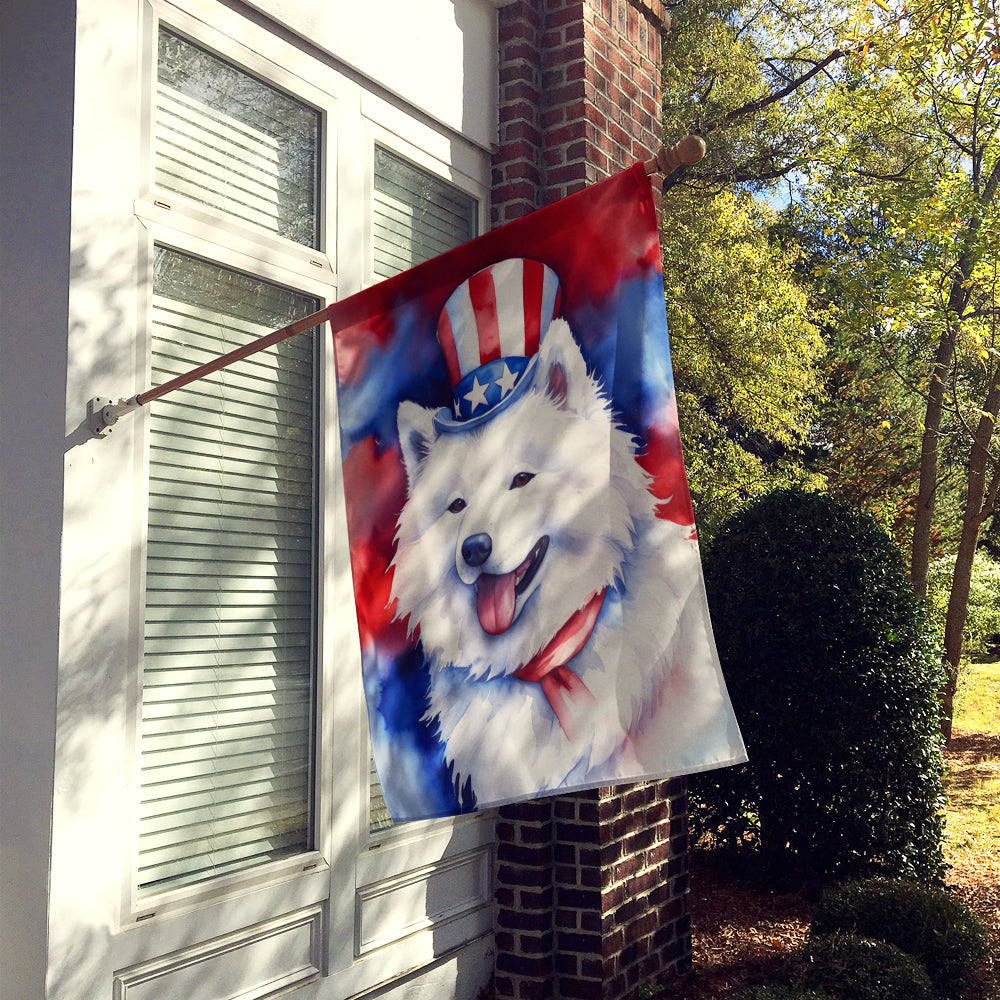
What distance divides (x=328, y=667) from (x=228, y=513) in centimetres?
70

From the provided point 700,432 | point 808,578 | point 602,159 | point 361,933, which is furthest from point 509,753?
point 700,432

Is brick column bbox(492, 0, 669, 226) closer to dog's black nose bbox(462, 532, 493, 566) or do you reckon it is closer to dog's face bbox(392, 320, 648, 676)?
dog's face bbox(392, 320, 648, 676)

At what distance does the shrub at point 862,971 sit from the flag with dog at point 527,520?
245cm

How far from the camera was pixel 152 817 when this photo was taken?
9.83 feet

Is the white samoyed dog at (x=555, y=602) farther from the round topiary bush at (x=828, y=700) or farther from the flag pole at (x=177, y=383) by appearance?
the round topiary bush at (x=828, y=700)

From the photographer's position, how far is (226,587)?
3307 mm

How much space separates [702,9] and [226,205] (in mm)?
10432

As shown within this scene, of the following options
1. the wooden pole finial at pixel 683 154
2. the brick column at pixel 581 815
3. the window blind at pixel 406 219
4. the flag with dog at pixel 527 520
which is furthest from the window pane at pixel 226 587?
the wooden pole finial at pixel 683 154

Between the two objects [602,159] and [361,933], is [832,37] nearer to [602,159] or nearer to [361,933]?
[602,159]

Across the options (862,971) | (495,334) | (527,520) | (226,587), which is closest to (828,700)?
(862,971)

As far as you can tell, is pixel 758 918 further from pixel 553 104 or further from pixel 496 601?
pixel 553 104

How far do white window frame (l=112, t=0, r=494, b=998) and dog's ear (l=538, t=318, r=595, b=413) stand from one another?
132 centimetres

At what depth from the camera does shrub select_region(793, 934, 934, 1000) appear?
404 centimetres

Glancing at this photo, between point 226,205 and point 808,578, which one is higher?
point 226,205
